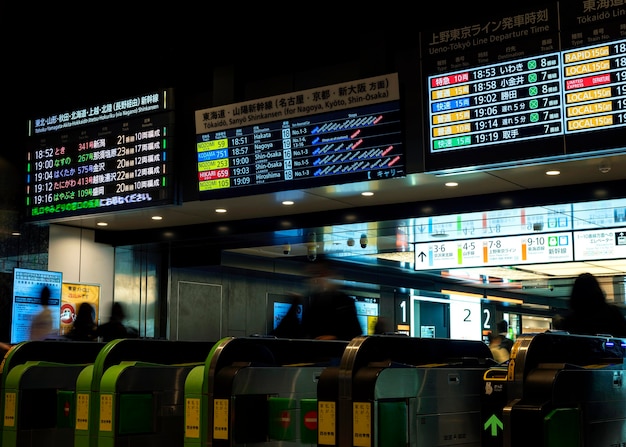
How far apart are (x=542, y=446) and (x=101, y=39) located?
604 centimetres

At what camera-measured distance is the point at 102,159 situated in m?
8.40

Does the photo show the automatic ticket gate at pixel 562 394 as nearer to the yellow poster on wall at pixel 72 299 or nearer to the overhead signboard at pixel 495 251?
the overhead signboard at pixel 495 251

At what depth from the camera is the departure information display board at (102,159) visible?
26.4 ft

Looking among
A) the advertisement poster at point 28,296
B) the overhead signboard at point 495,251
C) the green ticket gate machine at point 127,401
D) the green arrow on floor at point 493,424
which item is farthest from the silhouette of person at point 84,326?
the green arrow on floor at point 493,424

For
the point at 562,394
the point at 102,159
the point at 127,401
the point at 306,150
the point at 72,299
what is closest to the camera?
the point at 562,394

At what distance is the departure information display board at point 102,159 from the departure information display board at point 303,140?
44 centimetres

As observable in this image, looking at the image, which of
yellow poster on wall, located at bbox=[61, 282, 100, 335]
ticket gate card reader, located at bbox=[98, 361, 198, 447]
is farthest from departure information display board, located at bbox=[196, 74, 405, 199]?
yellow poster on wall, located at bbox=[61, 282, 100, 335]

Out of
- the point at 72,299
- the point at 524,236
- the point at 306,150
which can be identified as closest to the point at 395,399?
the point at 306,150

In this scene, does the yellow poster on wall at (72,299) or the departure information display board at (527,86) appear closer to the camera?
the departure information display board at (527,86)

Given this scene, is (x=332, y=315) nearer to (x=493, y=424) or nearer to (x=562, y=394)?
(x=493, y=424)

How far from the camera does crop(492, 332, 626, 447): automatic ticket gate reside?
13.2 feet

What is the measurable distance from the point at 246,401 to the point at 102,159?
4.12 metres

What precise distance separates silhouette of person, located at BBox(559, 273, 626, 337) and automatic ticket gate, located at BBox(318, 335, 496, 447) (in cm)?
124

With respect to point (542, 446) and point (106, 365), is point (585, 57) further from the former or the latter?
point (106, 365)
